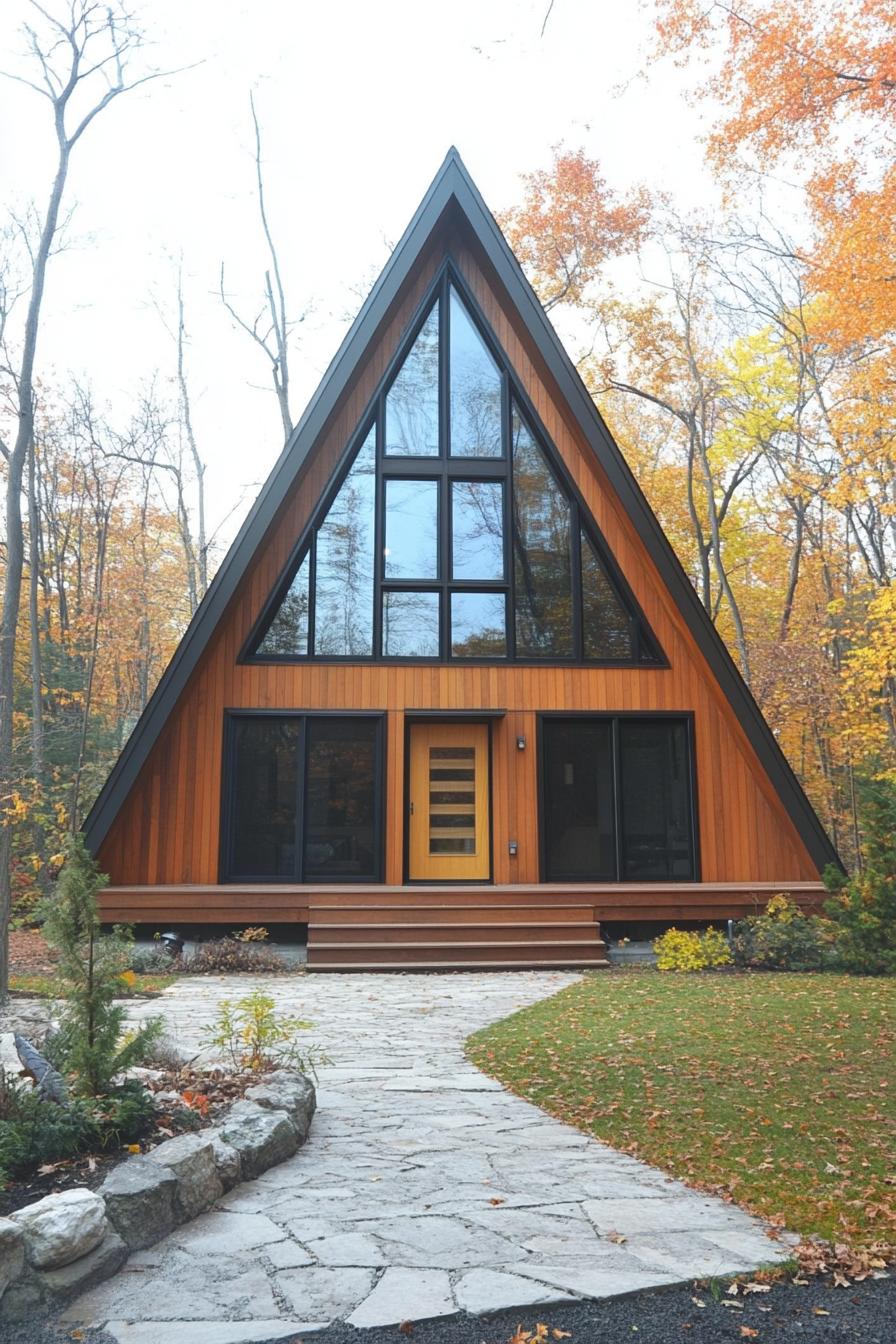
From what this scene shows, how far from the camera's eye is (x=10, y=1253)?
277 centimetres

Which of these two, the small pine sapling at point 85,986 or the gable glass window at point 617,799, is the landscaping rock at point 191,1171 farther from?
the gable glass window at point 617,799

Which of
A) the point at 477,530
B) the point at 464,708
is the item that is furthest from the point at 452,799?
the point at 477,530

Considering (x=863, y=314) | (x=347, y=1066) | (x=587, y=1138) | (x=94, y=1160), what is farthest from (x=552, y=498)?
(x=94, y=1160)

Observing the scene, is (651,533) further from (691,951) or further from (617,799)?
(691,951)

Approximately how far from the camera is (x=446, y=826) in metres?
11.2

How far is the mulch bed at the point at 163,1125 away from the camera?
336 cm

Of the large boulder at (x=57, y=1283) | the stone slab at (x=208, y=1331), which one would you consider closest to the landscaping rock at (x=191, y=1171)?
the large boulder at (x=57, y=1283)

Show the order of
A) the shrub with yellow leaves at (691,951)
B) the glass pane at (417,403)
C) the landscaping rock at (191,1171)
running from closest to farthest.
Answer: the landscaping rock at (191,1171) < the shrub with yellow leaves at (691,951) < the glass pane at (417,403)

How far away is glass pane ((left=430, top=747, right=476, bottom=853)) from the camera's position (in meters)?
11.2

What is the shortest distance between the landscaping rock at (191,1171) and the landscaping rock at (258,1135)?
0.22 metres

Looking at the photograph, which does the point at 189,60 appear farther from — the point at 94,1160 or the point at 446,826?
Answer: the point at 94,1160

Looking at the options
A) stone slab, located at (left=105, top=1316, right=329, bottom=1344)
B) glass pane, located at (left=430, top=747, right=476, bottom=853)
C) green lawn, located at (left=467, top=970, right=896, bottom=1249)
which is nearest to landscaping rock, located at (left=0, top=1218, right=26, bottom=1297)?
stone slab, located at (left=105, top=1316, right=329, bottom=1344)

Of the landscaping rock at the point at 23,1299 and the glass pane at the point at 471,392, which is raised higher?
the glass pane at the point at 471,392

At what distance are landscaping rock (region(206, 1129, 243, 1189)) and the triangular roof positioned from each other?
22.9ft
